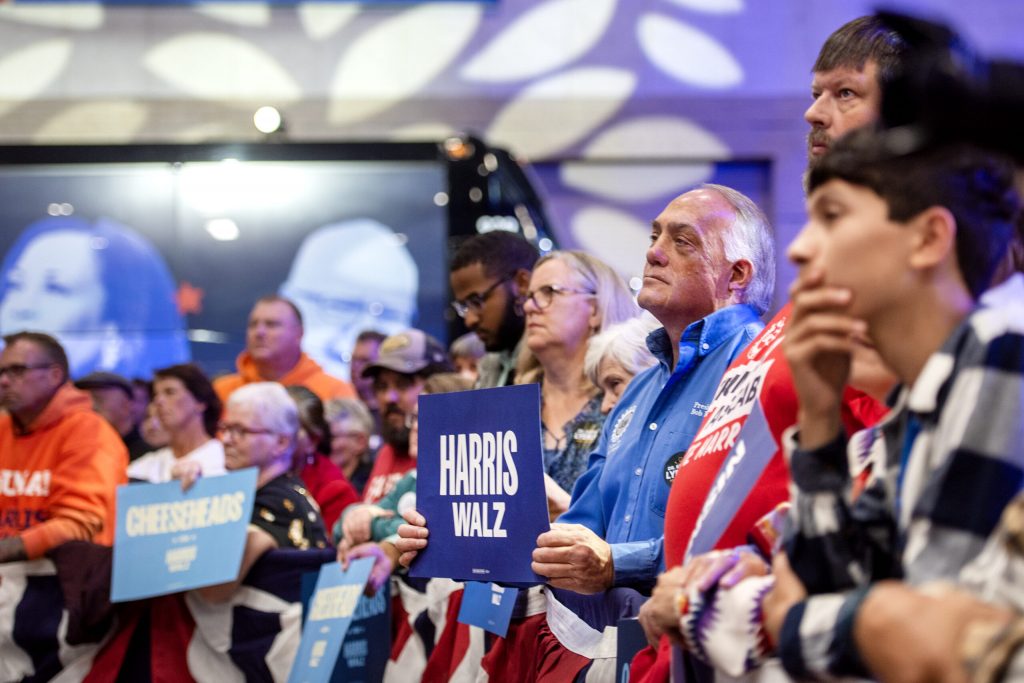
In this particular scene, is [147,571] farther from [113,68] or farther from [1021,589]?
[113,68]

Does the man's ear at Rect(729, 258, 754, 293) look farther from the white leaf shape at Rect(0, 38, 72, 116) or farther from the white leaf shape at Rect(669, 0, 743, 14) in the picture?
the white leaf shape at Rect(0, 38, 72, 116)

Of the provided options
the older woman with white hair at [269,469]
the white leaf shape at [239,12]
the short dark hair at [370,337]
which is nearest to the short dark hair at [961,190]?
the older woman with white hair at [269,469]

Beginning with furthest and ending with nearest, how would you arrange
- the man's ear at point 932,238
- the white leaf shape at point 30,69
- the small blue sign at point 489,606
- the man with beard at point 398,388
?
the white leaf shape at point 30,69
the man with beard at point 398,388
the small blue sign at point 489,606
the man's ear at point 932,238

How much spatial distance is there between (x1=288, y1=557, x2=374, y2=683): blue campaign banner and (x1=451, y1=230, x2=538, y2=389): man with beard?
2.31 ft

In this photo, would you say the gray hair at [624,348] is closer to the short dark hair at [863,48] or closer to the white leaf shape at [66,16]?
the short dark hair at [863,48]

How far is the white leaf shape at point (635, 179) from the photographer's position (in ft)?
35.1

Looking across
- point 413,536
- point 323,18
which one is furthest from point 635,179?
point 413,536

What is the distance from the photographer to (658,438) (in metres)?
2.65

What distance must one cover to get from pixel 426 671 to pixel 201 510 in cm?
110

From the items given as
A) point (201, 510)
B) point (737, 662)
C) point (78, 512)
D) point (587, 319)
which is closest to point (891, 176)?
point (737, 662)

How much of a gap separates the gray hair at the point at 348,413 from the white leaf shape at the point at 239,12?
19.0 feet


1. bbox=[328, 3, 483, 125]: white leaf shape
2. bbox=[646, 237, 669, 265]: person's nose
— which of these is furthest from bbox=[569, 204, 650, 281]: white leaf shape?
bbox=[646, 237, 669, 265]: person's nose

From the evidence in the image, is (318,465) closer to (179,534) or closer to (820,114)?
(179,534)

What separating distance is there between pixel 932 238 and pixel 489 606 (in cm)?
203
